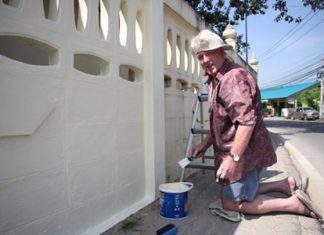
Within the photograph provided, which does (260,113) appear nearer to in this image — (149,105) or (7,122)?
(149,105)

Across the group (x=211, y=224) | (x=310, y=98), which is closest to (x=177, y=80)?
(x=211, y=224)

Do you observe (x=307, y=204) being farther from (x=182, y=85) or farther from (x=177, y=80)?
(x=182, y=85)

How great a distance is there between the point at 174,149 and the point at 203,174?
0.83m

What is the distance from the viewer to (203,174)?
515 cm

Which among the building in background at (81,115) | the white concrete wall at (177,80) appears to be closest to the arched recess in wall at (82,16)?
the building in background at (81,115)

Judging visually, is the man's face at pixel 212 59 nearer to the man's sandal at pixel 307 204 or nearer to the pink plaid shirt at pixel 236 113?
the pink plaid shirt at pixel 236 113

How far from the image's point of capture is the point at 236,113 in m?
2.86

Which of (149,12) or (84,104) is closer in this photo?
(84,104)

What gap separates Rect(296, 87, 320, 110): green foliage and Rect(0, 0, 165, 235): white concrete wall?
53863 millimetres

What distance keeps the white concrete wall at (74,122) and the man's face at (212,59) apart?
2.46ft

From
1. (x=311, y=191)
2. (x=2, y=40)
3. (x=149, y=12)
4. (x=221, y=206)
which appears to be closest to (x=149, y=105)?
(x=149, y=12)

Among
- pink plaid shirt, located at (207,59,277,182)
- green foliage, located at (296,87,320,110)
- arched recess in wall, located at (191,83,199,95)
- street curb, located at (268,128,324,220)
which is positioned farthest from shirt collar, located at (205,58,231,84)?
green foliage, located at (296,87,320,110)

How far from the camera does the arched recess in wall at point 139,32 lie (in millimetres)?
3635

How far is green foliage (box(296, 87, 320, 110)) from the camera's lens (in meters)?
52.3
